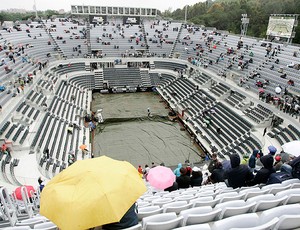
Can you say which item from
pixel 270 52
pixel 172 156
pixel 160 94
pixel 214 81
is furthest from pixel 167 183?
pixel 270 52

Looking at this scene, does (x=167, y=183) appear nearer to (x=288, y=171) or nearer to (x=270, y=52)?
(x=288, y=171)

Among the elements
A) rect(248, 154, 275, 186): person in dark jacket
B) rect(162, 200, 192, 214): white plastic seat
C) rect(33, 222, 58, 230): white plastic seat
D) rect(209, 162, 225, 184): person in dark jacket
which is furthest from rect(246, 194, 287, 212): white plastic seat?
rect(209, 162, 225, 184): person in dark jacket

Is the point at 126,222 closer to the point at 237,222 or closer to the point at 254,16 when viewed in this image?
the point at 237,222

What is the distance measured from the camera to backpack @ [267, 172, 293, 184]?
6.35 m

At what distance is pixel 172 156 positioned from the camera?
795 inches

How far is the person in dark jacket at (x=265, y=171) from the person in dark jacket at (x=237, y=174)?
20 cm

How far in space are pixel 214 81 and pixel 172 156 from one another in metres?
13.9

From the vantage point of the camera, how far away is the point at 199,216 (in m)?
4.29

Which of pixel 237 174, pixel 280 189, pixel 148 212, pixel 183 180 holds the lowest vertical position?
pixel 183 180

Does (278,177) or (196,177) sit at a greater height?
(278,177)

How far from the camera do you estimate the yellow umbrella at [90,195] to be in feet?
12.1

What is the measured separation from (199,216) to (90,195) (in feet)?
6.44

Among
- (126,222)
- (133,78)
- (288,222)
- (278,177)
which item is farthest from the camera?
(133,78)

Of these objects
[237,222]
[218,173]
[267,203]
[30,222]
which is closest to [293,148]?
[218,173]
